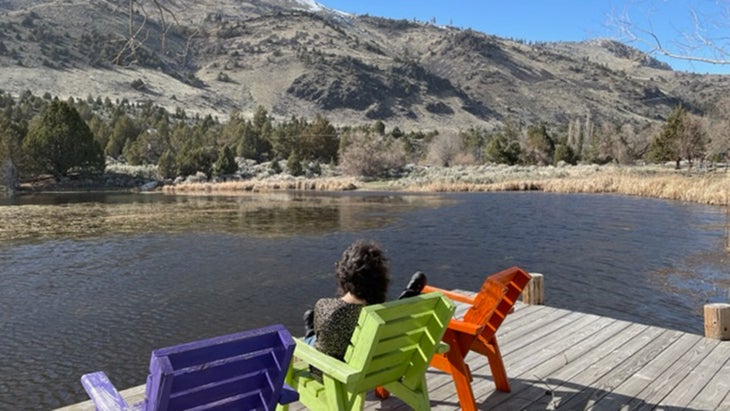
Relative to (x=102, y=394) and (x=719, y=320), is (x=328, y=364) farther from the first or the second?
(x=719, y=320)

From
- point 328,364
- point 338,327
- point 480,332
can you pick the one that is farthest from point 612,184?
point 328,364

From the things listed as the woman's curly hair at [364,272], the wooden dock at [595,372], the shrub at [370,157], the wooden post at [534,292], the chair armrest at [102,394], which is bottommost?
the wooden dock at [595,372]

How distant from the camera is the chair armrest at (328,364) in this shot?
332 cm

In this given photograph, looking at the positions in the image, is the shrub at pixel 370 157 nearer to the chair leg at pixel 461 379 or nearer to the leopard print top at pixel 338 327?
the chair leg at pixel 461 379

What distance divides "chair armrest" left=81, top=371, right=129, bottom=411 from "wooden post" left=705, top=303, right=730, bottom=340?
5.77 metres

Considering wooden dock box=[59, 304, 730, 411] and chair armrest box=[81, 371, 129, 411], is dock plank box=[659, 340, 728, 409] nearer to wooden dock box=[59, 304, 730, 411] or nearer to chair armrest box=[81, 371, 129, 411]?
wooden dock box=[59, 304, 730, 411]

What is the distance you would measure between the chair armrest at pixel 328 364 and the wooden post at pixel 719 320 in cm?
461

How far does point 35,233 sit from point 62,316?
15.2 m

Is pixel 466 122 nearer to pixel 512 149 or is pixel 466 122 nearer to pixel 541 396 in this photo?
pixel 512 149

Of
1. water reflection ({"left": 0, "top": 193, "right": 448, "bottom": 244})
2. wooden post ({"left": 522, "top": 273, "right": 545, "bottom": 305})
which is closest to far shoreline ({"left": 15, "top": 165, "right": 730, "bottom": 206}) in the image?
water reflection ({"left": 0, "top": 193, "right": 448, "bottom": 244})

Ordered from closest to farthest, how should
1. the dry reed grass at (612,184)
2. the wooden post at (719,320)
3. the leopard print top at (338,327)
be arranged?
the leopard print top at (338,327)
the wooden post at (719,320)
the dry reed grass at (612,184)

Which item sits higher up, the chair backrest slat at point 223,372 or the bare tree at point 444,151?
the bare tree at point 444,151

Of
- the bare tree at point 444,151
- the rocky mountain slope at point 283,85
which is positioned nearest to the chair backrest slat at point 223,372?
the bare tree at point 444,151

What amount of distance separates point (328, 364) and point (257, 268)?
13.3 meters
